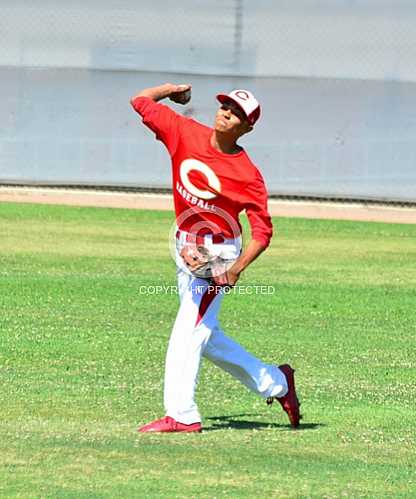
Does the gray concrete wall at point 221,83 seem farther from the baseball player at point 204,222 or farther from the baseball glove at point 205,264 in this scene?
the baseball glove at point 205,264

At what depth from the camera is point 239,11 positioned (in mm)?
23594

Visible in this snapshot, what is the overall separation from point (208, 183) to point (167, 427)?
4.56 ft

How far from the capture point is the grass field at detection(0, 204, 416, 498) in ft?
22.7

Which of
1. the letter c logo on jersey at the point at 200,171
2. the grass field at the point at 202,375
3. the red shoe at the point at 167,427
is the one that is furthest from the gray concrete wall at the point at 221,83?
the red shoe at the point at 167,427

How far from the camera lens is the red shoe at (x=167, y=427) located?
26.1ft

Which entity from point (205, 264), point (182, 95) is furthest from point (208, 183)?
point (182, 95)

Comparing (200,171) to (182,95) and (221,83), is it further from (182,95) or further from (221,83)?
(221,83)

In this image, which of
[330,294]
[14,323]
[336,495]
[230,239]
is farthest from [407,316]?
[336,495]

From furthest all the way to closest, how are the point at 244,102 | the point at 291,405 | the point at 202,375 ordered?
the point at 202,375, the point at 291,405, the point at 244,102

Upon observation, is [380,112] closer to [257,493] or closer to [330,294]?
[330,294]

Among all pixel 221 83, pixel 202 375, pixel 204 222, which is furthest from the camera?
pixel 221 83

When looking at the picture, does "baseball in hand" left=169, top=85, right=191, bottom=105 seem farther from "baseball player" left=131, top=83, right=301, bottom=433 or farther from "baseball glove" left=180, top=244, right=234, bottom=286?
"baseball glove" left=180, top=244, right=234, bottom=286

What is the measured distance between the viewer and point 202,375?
10.2 metres

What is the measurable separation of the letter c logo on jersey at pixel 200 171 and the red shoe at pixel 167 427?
1278 mm
